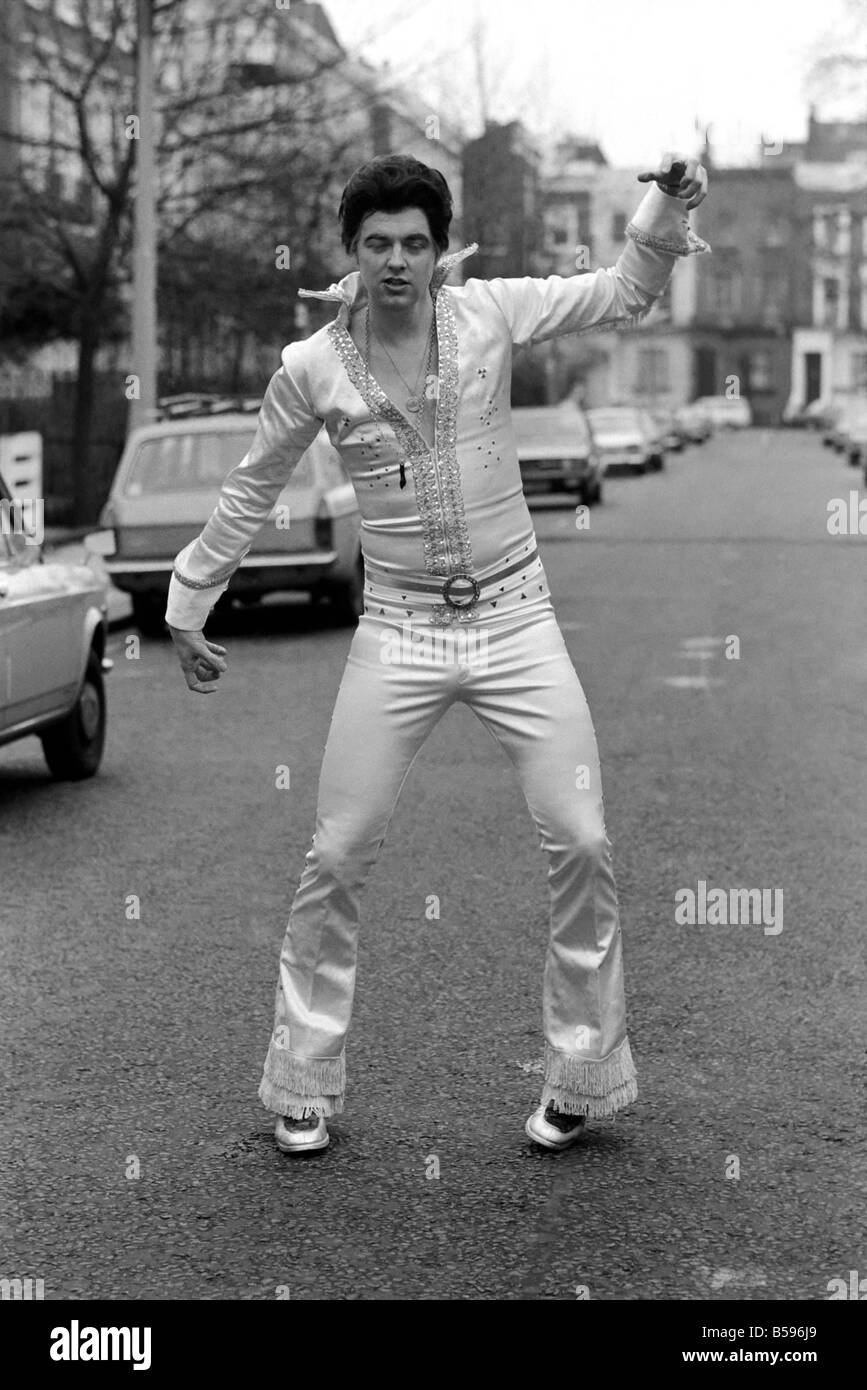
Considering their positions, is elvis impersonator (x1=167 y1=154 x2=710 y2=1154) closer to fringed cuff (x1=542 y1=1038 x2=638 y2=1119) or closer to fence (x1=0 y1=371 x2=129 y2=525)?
fringed cuff (x1=542 y1=1038 x2=638 y2=1119)

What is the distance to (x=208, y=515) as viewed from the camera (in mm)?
16453

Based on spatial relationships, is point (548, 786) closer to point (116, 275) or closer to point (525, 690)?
point (525, 690)

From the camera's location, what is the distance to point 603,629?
53.9 feet

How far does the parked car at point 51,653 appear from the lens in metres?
8.98

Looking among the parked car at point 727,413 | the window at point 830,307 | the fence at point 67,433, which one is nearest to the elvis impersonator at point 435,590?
the fence at point 67,433

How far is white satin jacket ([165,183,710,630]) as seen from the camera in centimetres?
464

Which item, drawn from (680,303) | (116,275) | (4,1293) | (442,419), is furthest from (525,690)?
(680,303)

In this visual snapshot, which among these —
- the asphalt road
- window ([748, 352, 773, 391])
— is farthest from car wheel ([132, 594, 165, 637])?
window ([748, 352, 773, 391])

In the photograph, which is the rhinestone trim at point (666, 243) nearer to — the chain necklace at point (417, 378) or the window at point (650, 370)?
the chain necklace at point (417, 378)

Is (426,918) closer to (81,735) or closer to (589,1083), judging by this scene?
(589,1083)

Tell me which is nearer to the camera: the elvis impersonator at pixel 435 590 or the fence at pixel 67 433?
the elvis impersonator at pixel 435 590

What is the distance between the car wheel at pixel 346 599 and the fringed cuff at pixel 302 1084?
11.7m

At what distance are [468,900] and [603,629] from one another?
9180 mm

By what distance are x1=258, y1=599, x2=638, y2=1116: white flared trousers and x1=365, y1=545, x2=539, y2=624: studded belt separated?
34 mm
